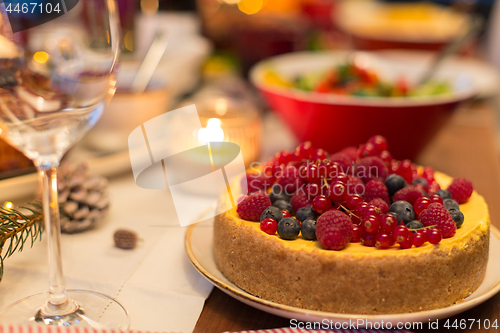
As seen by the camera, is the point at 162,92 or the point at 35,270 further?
the point at 162,92

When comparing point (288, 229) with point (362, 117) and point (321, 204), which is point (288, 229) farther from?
→ point (362, 117)

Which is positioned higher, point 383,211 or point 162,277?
point 383,211

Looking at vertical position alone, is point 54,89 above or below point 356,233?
above

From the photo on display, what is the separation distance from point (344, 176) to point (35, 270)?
524 mm

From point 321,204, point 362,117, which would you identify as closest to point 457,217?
point 321,204

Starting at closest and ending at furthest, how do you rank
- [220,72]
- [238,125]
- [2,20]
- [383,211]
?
[2,20]
[383,211]
[238,125]
[220,72]

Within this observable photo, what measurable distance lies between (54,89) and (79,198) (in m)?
0.38

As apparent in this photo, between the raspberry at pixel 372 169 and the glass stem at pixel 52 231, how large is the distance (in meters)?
0.47

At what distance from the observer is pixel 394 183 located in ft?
2.45

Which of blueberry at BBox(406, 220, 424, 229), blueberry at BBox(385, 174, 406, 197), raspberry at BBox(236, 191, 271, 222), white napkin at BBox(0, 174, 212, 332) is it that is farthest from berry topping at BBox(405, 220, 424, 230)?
white napkin at BBox(0, 174, 212, 332)

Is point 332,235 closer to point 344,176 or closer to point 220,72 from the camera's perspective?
point 344,176

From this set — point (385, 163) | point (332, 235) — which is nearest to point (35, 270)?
point (332, 235)

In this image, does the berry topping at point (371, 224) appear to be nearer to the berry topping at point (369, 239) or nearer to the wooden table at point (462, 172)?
the berry topping at point (369, 239)

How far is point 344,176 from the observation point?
0.69m
